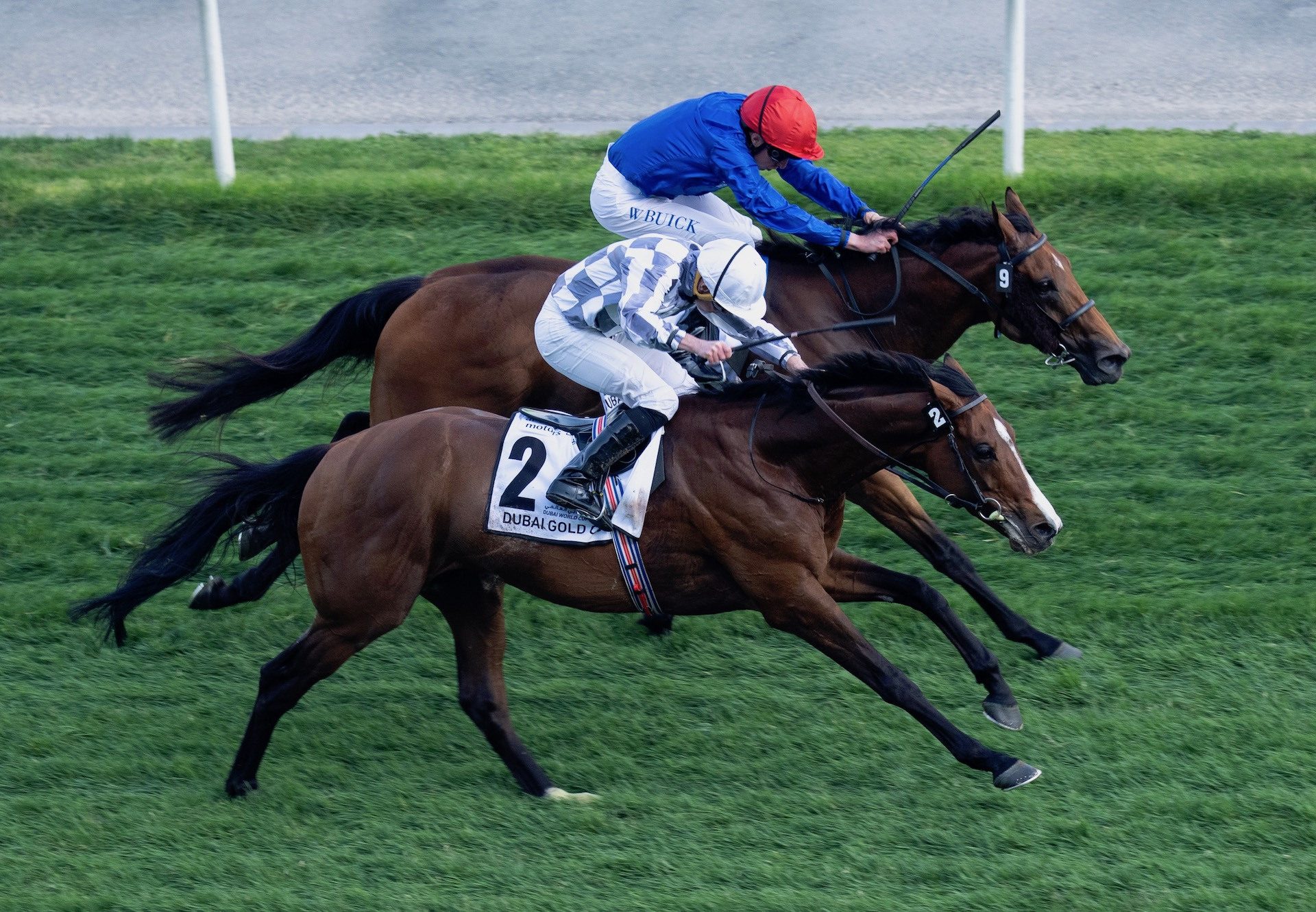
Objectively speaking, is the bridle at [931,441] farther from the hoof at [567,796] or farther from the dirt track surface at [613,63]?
the dirt track surface at [613,63]

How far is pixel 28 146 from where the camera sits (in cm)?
949

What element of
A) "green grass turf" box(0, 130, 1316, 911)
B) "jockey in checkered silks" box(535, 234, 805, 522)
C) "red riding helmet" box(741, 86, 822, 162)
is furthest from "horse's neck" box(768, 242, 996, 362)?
"green grass turf" box(0, 130, 1316, 911)

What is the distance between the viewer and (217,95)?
8461 millimetres

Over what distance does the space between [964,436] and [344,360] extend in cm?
266

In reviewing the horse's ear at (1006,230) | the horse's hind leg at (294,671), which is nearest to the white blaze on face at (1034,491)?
the horse's ear at (1006,230)

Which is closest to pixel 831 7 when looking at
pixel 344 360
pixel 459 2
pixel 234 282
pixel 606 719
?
pixel 459 2

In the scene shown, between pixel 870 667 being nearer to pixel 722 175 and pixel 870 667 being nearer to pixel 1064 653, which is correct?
pixel 1064 653

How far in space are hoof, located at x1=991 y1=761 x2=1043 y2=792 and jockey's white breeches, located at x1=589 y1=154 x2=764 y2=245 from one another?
223 cm

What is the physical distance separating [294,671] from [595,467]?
3.55 ft

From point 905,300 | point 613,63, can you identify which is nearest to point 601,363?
point 905,300

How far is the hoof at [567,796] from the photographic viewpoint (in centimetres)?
439

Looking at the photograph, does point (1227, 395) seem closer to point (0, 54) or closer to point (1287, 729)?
point (1287, 729)

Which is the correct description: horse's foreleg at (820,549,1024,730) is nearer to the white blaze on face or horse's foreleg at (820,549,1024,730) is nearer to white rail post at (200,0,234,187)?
the white blaze on face

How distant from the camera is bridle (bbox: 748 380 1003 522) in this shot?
166 inches
